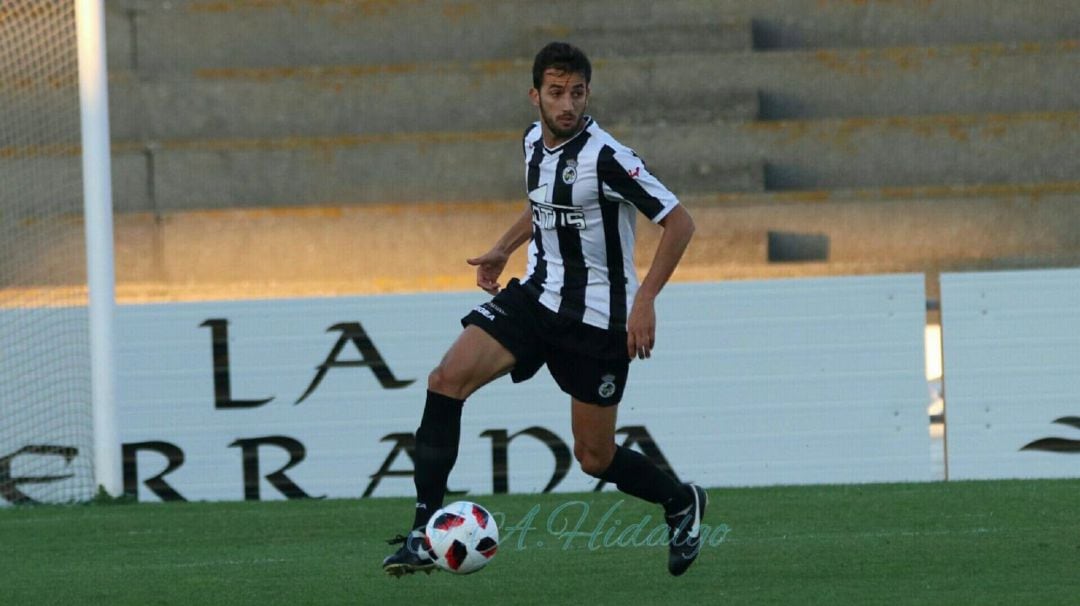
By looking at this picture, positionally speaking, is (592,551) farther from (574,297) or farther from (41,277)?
(41,277)

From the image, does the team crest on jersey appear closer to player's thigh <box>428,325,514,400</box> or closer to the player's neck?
the player's neck

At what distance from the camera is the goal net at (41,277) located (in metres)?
8.30

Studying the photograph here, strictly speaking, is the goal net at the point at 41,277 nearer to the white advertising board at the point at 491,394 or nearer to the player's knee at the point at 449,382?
the white advertising board at the point at 491,394

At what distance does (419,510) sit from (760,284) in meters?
4.07

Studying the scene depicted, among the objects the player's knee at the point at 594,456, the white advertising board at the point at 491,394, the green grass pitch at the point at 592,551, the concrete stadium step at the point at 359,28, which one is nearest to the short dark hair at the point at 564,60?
the player's knee at the point at 594,456

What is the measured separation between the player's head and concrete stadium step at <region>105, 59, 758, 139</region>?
26.3 feet

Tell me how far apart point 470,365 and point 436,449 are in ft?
0.89

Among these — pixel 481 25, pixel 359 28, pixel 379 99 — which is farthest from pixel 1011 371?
pixel 359 28

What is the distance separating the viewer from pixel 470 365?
4.88m

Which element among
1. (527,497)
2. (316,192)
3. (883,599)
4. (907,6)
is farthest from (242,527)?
(907,6)

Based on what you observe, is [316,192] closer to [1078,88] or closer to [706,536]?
[1078,88]

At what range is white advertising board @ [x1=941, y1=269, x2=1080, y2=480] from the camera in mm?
8312

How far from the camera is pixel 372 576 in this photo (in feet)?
17.6

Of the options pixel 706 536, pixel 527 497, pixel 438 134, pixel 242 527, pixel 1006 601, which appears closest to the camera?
pixel 1006 601
